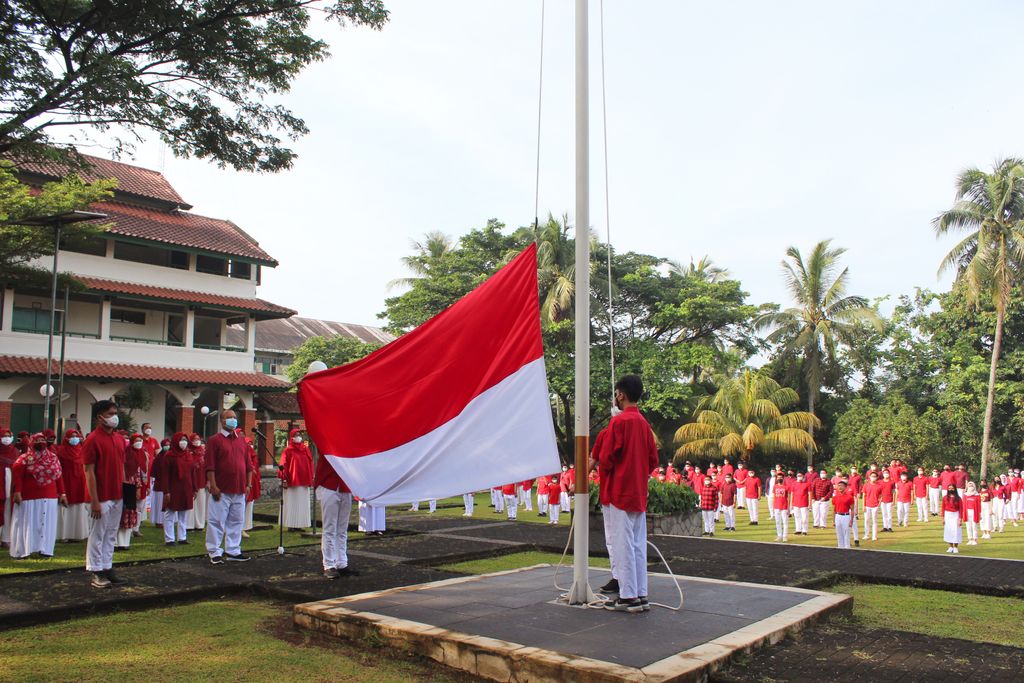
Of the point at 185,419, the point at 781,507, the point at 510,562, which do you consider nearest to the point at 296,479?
the point at 510,562

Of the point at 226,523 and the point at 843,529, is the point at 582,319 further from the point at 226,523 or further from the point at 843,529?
the point at 843,529

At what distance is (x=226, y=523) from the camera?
Answer: 10617 mm

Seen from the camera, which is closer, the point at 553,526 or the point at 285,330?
the point at 553,526

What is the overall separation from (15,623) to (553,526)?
11.0 m

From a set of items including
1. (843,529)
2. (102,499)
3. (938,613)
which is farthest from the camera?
(843,529)

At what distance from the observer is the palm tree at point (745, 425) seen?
1222 inches

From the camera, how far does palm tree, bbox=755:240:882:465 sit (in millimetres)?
36500

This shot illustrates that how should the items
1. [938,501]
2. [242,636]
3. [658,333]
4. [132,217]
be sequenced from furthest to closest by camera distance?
[658,333] < [132,217] < [938,501] < [242,636]

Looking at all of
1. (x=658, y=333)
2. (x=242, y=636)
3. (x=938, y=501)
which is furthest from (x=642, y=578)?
(x=658, y=333)

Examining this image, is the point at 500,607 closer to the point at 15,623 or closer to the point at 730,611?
the point at 730,611

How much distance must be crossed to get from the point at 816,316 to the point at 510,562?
98.5ft

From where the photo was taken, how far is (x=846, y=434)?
111 feet

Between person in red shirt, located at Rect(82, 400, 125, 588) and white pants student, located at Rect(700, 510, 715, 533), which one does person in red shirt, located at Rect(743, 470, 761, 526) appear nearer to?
white pants student, located at Rect(700, 510, 715, 533)

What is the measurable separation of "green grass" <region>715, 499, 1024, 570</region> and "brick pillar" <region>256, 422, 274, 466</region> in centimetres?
1749
